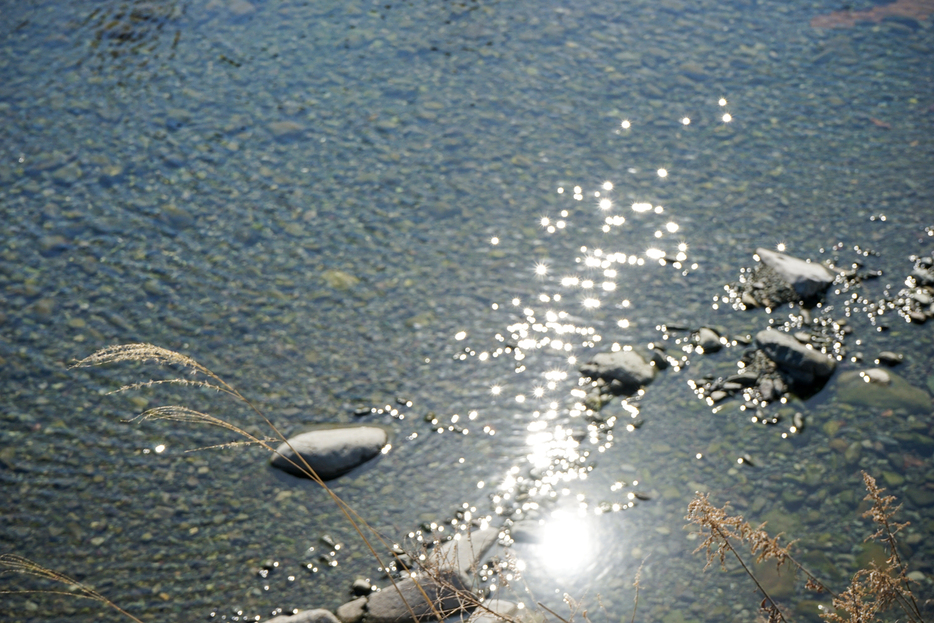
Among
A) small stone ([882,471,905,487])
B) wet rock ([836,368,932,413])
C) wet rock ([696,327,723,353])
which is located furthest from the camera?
wet rock ([696,327,723,353])

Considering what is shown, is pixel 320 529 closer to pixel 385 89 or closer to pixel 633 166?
pixel 633 166

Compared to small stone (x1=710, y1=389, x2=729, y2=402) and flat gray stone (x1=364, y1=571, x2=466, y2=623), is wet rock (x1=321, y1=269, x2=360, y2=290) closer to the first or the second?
flat gray stone (x1=364, y1=571, x2=466, y2=623)

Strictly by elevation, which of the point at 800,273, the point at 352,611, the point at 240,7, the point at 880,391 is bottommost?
the point at 352,611

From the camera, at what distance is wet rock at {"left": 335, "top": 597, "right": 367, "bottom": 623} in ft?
13.5

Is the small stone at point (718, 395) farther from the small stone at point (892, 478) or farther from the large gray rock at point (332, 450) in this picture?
the large gray rock at point (332, 450)

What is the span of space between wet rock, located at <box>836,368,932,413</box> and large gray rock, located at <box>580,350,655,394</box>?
1.37 m

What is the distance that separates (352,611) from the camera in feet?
13.6

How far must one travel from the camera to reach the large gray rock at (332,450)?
4879 millimetres

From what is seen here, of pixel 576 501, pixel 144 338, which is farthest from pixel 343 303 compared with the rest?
pixel 576 501

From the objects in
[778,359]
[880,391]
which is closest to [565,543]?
[778,359]

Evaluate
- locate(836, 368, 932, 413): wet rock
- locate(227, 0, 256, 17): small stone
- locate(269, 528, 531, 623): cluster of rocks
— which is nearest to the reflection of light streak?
locate(269, 528, 531, 623): cluster of rocks

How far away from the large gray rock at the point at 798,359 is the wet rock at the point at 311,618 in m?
3.54

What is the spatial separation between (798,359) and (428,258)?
3.08 m

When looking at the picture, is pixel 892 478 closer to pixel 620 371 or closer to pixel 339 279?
pixel 620 371
